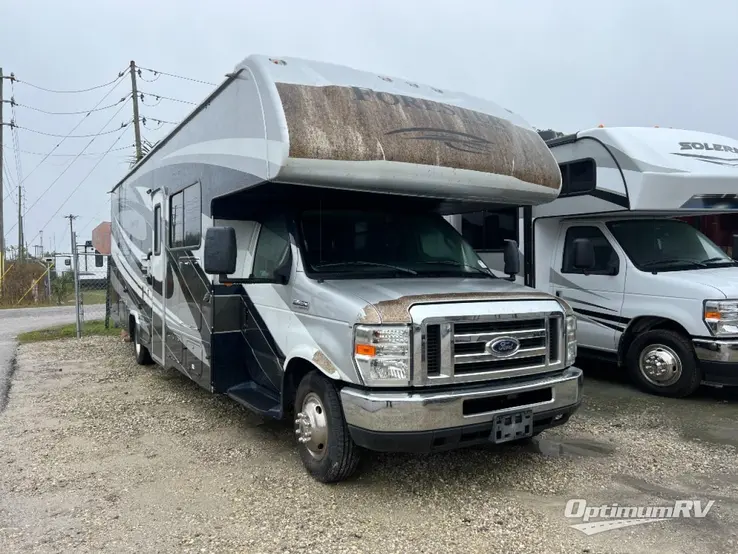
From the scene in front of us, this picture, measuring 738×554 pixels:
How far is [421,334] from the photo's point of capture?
3936mm

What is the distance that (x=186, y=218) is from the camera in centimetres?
635

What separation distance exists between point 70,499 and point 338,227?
285 cm

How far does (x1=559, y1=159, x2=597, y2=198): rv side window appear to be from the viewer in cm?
741

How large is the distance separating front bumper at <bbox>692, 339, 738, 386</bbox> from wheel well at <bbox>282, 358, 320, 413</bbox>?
4339mm

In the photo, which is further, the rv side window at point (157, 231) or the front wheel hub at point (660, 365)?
the rv side window at point (157, 231)

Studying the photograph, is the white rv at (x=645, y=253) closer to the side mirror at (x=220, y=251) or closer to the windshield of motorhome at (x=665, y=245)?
the windshield of motorhome at (x=665, y=245)

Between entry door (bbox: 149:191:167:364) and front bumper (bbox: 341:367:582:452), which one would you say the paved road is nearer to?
entry door (bbox: 149:191:167:364)

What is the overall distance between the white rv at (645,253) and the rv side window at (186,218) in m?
3.47

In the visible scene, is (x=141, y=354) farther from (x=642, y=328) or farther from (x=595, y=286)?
(x=642, y=328)

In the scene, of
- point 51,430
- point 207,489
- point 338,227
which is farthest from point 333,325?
point 51,430

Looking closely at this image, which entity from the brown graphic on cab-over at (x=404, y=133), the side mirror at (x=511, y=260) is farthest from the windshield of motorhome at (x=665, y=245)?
the brown graphic on cab-over at (x=404, y=133)

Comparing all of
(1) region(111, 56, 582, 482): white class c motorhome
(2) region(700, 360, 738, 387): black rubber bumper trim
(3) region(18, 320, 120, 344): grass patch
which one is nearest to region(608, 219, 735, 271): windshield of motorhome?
A: (2) region(700, 360, 738, 387): black rubber bumper trim

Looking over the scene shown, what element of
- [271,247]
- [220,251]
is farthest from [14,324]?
[220,251]

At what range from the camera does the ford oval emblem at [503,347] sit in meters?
→ 4.17
